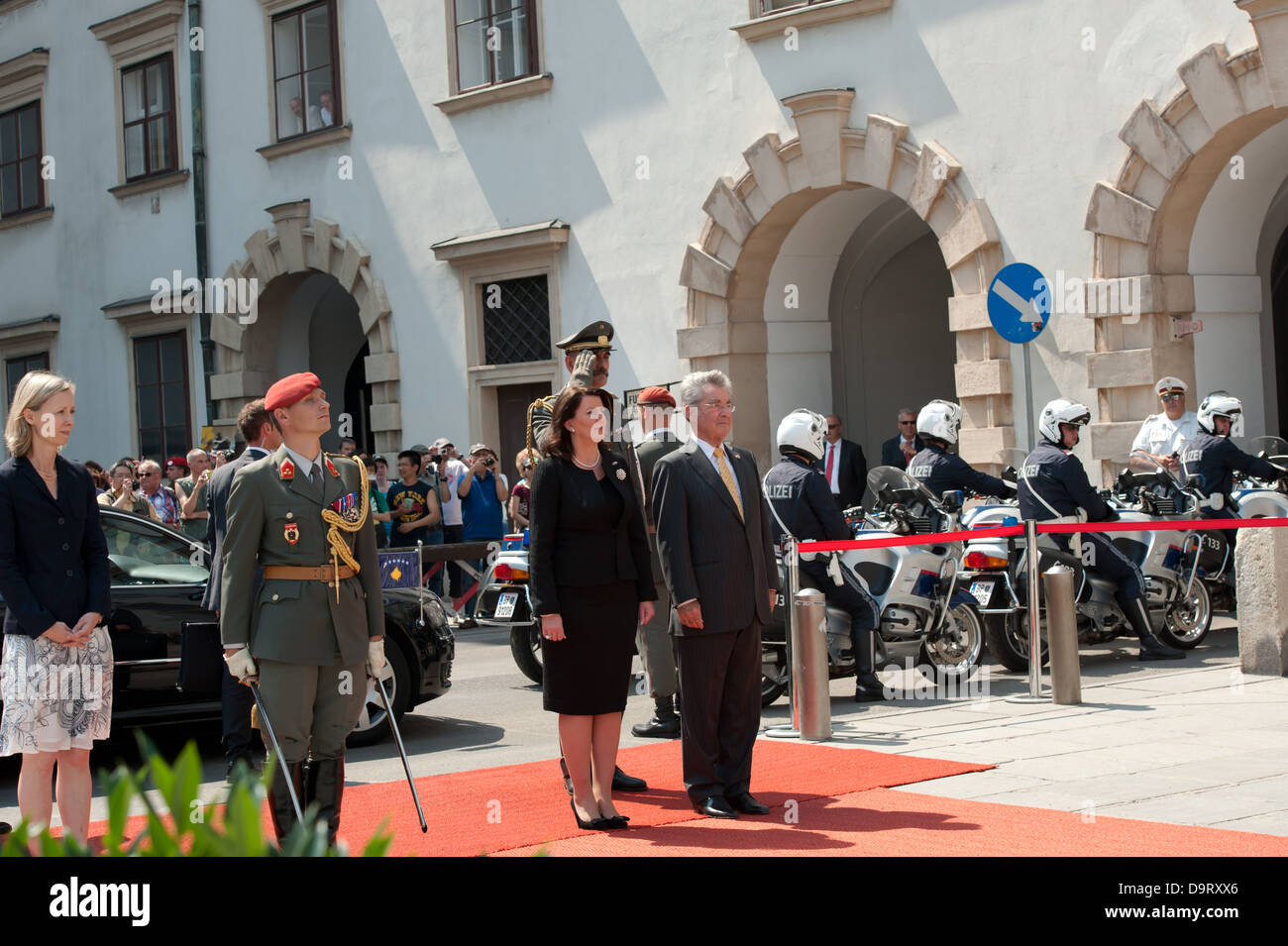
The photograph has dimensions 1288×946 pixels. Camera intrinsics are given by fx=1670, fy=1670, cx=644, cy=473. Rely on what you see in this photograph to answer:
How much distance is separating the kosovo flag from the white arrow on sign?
533 cm

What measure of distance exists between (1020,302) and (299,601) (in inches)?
363

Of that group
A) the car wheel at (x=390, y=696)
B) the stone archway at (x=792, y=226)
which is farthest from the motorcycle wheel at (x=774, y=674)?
the stone archway at (x=792, y=226)

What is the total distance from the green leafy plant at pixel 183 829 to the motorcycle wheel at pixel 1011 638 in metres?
9.46

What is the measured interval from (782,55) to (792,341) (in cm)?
321

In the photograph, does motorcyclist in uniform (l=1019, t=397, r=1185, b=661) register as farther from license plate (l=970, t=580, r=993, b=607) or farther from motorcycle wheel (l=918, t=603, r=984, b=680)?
motorcycle wheel (l=918, t=603, r=984, b=680)

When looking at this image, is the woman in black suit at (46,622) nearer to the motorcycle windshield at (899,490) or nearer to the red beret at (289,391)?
the red beret at (289,391)

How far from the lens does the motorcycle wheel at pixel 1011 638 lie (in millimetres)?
11328

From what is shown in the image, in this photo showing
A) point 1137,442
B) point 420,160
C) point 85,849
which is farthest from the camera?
point 420,160

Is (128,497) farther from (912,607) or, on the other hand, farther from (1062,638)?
(1062,638)

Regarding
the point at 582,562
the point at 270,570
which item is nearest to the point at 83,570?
the point at 270,570

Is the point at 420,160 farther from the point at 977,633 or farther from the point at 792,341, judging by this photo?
the point at 977,633

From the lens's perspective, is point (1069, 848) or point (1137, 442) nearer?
point (1069, 848)

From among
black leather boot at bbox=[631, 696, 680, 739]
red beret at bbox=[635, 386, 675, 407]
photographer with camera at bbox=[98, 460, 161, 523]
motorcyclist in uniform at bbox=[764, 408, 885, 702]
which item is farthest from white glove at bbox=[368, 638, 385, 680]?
photographer with camera at bbox=[98, 460, 161, 523]
